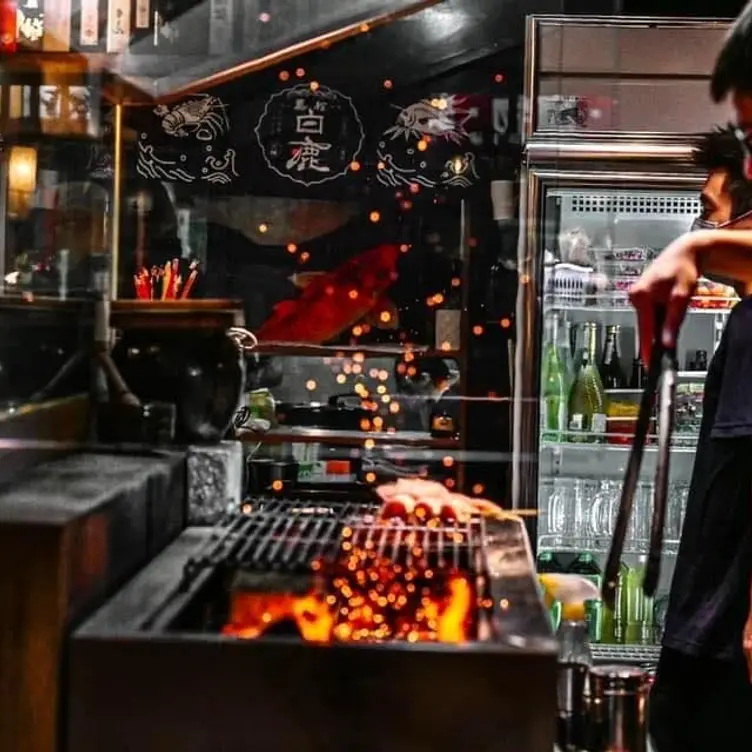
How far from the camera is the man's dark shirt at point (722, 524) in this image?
1403 mm

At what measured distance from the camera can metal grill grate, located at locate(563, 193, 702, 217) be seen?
3.33 m

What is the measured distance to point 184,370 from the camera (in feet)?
6.79

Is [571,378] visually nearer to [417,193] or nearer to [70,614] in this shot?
[417,193]

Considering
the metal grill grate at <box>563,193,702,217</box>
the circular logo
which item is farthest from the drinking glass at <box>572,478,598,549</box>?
the circular logo

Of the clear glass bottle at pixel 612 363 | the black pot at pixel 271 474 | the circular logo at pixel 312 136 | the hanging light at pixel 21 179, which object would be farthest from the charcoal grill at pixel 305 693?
the circular logo at pixel 312 136

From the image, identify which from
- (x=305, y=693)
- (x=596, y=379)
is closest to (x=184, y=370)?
(x=305, y=693)

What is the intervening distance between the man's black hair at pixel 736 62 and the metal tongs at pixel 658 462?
35cm

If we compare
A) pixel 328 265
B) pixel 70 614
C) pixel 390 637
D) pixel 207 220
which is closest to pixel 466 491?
pixel 328 265

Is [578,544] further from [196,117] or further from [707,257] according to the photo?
[707,257]

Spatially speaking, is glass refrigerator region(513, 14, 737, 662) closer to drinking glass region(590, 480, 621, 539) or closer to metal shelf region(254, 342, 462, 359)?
drinking glass region(590, 480, 621, 539)

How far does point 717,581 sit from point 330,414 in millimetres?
2203

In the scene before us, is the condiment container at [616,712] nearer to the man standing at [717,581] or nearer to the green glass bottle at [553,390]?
the man standing at [717,581]

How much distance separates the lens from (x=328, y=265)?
3678mm

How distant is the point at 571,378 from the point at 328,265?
0.90m
